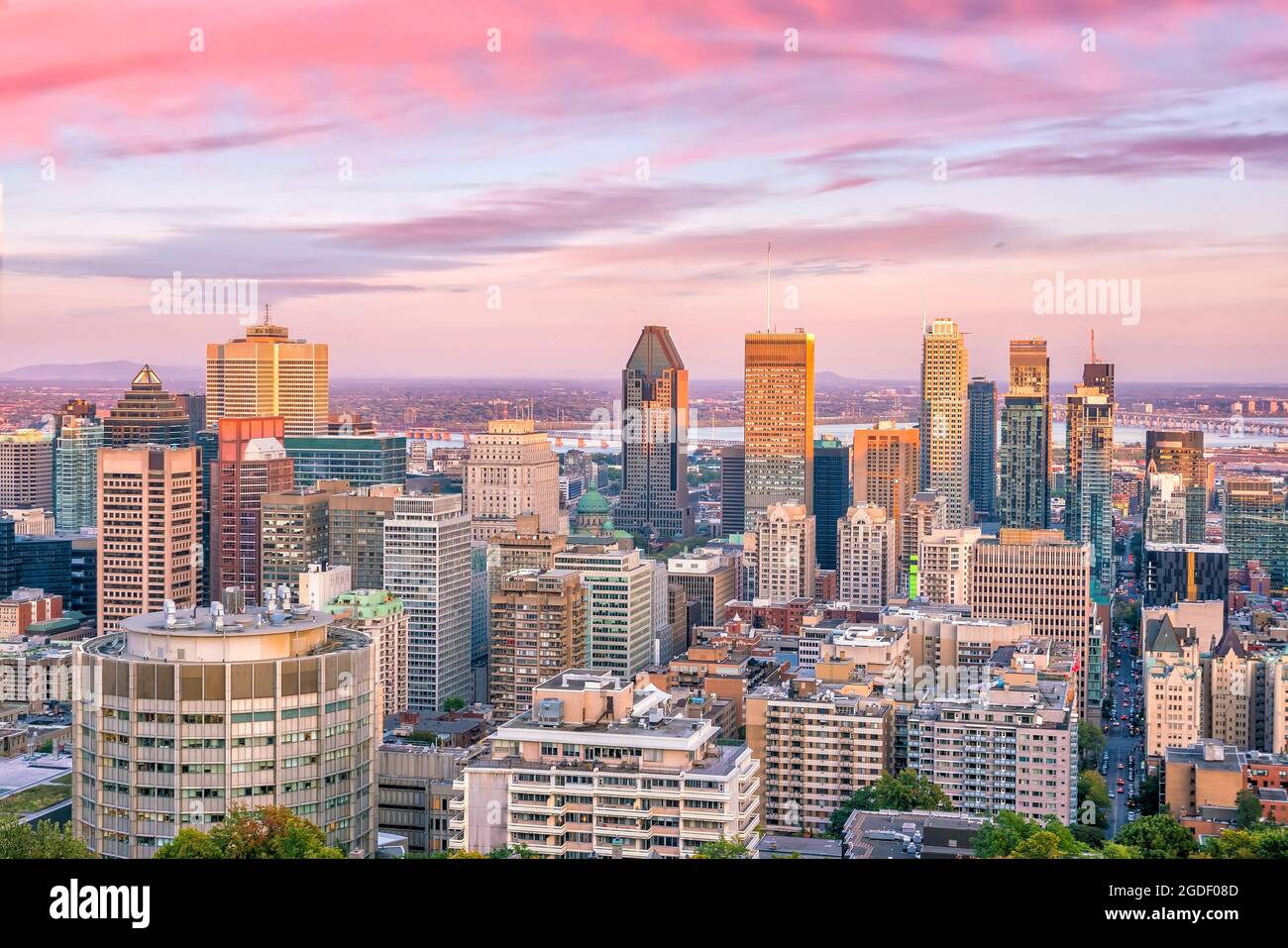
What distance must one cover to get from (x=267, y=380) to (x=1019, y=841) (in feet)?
86.4

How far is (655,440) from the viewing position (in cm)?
3769

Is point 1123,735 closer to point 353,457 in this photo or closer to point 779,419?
point 353,457

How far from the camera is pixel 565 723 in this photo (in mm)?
9789

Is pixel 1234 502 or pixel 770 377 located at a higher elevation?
pixel 770 377

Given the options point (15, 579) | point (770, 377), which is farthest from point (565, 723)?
point (770, 377)

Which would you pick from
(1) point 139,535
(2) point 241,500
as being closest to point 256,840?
(1) point 139,535

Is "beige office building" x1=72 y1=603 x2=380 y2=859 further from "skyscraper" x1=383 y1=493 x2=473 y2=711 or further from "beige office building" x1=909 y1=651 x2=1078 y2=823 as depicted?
"skyscraper" x1=383 y1=493 x2=473 y2=711

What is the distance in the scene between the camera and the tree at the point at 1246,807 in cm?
1235

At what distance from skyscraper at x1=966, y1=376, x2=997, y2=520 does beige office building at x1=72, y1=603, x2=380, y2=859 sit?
90.0 feet

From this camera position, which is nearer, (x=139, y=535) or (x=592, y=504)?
(x=139, y=535)

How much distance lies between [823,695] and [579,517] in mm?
17058

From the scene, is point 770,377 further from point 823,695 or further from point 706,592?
point 823,695

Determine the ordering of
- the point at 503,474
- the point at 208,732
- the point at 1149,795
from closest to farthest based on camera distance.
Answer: the point at 208,732 < the point at 1149,795 < the point at 503,474
